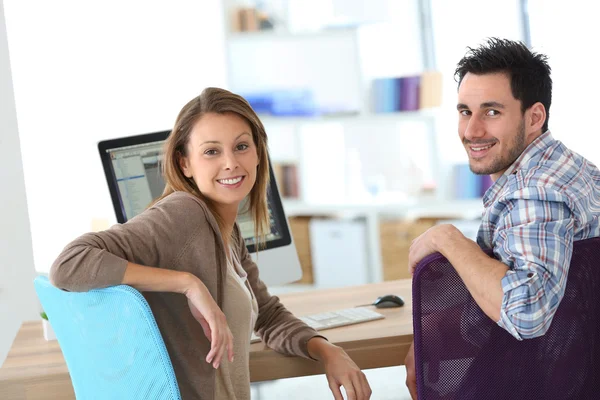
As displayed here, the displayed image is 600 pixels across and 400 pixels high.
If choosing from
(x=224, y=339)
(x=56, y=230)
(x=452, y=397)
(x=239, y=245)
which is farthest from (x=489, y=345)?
(x=56, y=230)

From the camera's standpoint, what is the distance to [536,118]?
179 cm

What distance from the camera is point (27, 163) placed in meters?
4.77

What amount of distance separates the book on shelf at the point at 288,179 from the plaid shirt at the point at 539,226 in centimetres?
377

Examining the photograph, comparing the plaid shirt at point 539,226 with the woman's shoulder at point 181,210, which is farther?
the woman's shoulder at point 181,210

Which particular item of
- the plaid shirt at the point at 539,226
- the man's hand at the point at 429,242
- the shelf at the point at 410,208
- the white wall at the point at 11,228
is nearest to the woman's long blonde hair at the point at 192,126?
the man's hand at the point at 429,242

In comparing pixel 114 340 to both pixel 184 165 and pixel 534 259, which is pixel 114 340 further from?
pixel 534 259

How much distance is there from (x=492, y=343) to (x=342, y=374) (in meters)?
0.45

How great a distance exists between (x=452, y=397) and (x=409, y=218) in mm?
3843

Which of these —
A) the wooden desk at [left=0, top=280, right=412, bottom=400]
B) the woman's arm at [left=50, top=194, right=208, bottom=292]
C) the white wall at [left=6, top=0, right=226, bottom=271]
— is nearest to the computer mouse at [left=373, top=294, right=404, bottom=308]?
the wooden desk at [left=0, top=280, right=412, bottom=400]

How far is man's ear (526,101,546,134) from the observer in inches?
70.3

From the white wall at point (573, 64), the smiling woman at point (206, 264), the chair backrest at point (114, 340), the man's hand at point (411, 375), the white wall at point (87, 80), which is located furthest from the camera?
the white wall at point (573, 64)

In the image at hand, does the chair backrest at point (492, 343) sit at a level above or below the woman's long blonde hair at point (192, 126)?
below

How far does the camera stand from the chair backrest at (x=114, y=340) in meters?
1.36

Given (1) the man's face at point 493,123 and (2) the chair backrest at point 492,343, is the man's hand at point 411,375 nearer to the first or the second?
(2) the chair backrest at point 492,343
